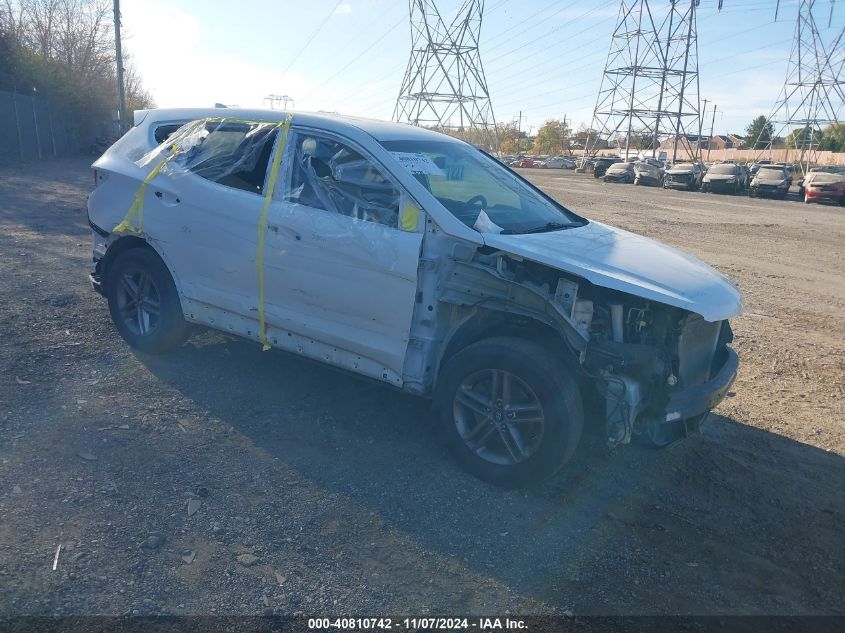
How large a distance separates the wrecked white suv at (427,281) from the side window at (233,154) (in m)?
0.01

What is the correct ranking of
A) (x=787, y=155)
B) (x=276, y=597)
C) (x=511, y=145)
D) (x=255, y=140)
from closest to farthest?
(x=276, y=597) < (x=255, y=140) < (x=787, y=155) < (x=511, y=145)

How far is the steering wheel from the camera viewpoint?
14.7 ft

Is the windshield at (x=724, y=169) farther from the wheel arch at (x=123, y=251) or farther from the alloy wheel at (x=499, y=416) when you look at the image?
the alloy wheel at (x=499, y=416)

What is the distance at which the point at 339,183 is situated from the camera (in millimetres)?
4500

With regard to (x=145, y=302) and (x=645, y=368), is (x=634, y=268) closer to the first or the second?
(x=645, y=368)

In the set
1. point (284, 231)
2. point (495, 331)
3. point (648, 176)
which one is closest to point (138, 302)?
point (284, 231)

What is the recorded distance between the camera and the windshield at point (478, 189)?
4352mm

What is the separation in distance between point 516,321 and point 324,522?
5.00 feet

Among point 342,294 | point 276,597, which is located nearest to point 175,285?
point 342,294

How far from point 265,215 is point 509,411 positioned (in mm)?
2084

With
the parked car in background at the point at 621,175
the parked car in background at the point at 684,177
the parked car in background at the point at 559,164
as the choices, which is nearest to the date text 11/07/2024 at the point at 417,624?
the parked car in background at the point at 684,177

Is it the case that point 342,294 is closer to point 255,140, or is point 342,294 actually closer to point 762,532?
point 255,140

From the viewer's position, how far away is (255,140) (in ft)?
16.1

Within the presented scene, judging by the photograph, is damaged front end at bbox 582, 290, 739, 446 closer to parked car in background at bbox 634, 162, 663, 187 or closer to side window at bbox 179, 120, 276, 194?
side window at bbox 179, 120, 276, 194
